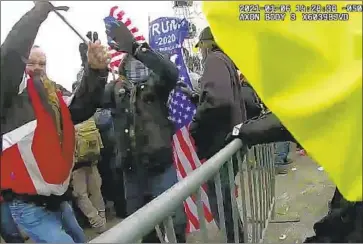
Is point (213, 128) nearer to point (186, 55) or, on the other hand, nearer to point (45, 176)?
point (186, 55)

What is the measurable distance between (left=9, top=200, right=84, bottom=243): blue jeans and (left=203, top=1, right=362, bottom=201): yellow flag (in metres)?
0.80

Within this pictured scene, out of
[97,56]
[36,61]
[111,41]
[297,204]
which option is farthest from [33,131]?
[297,204]

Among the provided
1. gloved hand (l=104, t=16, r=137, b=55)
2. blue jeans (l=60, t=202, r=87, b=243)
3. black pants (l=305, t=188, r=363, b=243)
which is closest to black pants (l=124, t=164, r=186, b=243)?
gloved hand (l=104, t=16, r=137, b=55)

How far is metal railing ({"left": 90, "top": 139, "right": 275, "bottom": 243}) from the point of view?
47.8 inches

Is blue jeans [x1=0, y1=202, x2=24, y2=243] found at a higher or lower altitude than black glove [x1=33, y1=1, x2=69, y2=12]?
lower

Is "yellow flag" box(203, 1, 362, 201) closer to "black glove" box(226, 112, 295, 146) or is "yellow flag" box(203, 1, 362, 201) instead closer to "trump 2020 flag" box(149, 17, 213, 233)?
"black glove" box(226, 112, 295, 146)

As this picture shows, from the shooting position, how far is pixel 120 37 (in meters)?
2.71

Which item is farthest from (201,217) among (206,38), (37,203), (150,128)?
(206,38)

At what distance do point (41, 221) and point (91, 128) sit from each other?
735 mm

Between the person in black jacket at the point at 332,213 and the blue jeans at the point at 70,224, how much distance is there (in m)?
0.71

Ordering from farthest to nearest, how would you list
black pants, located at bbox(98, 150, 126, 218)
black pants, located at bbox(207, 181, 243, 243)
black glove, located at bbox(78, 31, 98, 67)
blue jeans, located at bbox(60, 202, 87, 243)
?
black pants, located at bbox(98, 150, 126, 218) < black pants, located at bbox(207, 181, 243, 243) < blue jeans, located at bbox(60, 202, 87, 243) < black glove, located at bbox(78, 31, 98, 67)

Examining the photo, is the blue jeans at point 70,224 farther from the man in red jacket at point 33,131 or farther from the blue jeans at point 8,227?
the blue jeans at point 8,227

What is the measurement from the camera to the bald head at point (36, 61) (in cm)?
142

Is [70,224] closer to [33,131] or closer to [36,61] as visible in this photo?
[33,131]
